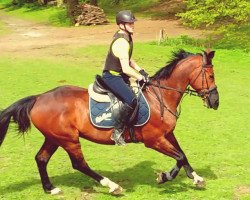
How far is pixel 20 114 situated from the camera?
7758 mm

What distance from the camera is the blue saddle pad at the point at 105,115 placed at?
7684 mm

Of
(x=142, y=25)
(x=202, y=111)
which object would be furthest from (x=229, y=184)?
(x=142, y=25)

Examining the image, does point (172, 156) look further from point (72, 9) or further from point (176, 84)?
point (72, 9)

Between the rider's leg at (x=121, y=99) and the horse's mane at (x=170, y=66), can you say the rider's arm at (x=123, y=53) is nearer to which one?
the rider's leg at (x=121, y=99)

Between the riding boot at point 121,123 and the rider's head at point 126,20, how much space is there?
1.35m

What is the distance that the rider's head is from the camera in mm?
7410

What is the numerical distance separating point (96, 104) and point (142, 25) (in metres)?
26.7

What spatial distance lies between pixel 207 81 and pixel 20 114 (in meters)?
3.42

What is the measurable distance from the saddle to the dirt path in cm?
1657

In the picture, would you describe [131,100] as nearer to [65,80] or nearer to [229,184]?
[229,184]

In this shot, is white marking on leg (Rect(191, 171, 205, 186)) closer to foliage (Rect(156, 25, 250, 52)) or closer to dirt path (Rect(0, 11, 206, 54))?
dirt path (Rect(0, 11, 206, 54))

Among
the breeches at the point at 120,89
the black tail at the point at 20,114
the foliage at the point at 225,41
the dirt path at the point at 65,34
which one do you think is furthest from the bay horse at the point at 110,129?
the foliage at the point at 225,41

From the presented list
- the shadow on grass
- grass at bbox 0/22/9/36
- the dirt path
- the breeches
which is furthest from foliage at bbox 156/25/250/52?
the breeches

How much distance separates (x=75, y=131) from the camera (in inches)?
306
